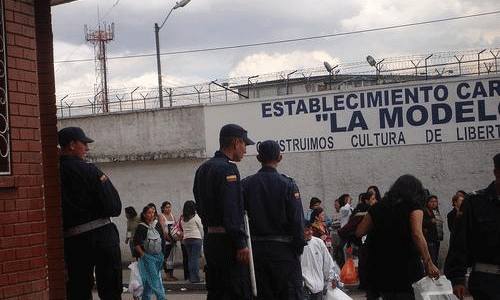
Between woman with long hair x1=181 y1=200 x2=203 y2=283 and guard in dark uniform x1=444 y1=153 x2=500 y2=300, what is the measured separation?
12.9 meters

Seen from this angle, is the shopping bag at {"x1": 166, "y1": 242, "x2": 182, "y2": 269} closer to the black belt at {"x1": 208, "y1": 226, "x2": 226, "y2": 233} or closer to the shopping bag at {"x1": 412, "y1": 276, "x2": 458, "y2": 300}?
the black belt at {"x1": 208, "y1": 226, "x2": 226, "y2": 233}

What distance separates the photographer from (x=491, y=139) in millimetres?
21031

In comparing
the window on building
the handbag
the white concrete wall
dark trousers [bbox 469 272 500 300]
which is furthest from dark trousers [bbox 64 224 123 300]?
the white concrete wall

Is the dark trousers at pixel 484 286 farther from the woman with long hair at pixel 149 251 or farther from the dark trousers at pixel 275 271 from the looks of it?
the woman with long hair at pixel 149 251

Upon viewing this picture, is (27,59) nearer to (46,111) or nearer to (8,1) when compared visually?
(8,1)

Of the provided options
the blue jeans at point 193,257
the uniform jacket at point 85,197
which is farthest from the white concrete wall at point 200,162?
the uniform jacket at point 85,197

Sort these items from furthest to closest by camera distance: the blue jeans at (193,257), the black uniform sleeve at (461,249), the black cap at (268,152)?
the blue jeans at (193,257) → the black cap at (268,152) → the black uniform sleeve at (461,249)

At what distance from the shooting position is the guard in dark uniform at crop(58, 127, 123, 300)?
7.85 metres

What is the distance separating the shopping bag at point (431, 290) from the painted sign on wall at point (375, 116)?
526 inches

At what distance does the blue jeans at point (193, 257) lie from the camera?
19.5 m

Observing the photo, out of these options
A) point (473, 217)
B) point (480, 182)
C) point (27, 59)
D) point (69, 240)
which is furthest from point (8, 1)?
point (480, 182)

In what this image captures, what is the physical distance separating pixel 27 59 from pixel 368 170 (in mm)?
16058

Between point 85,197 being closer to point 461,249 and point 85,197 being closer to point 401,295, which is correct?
point 401,295

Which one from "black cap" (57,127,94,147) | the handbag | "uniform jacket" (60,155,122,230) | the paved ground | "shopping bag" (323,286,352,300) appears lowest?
the paved ground
